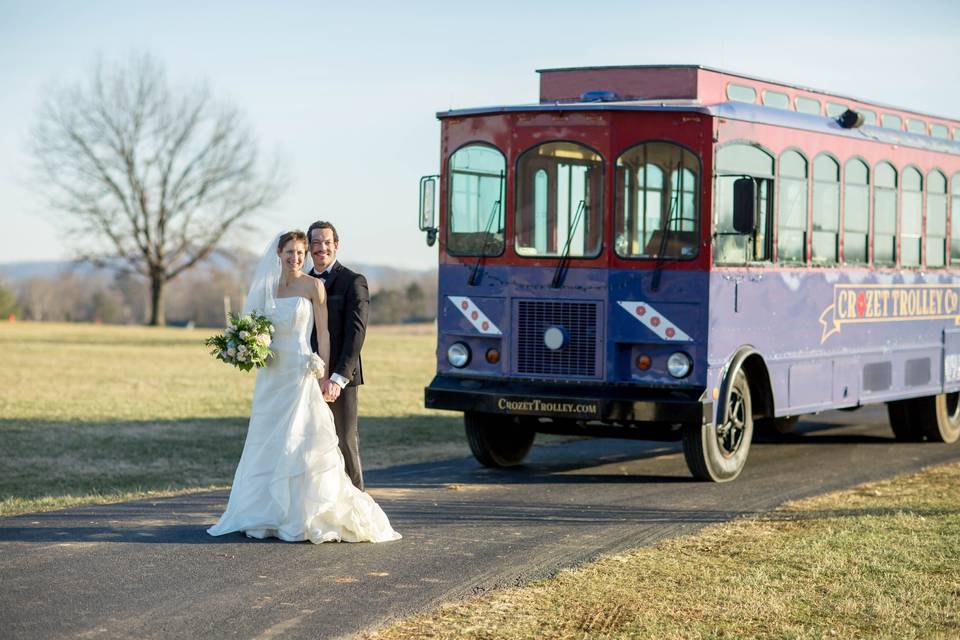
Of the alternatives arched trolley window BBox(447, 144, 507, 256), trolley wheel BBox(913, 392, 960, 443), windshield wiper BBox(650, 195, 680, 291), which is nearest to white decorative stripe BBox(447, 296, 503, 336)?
arched trolley window BBox(447, 144, 507, 256)

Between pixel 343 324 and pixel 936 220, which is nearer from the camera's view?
pixel 343 324

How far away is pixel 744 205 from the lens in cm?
1167

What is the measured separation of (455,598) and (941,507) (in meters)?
4.92

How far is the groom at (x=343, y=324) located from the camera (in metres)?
9.25

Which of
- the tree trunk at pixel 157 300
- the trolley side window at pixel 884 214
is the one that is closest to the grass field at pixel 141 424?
the trolley side window at pixel 884 214

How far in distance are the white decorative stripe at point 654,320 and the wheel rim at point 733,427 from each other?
90 cm

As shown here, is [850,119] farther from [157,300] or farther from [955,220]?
[157,300]

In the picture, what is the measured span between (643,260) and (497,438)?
2.38m

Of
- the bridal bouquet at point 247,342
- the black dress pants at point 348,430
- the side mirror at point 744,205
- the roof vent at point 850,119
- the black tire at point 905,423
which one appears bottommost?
the black tire at point 905,423

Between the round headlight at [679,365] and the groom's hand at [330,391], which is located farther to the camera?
the round headlight at [679,365]

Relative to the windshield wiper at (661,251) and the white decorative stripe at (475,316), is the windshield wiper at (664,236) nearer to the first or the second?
the windshield wiper at (661,251)

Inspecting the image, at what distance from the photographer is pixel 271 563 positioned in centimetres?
810

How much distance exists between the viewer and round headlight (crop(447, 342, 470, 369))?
484 inches

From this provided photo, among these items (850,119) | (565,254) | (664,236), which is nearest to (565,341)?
(565,254)
